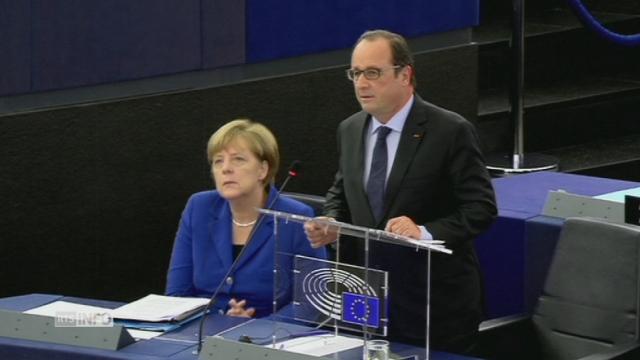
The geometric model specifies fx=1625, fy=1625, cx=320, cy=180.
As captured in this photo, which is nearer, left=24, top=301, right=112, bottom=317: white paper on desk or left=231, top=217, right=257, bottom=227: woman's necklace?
left=24, top=301, right=112, bottom=317: white paper on desk

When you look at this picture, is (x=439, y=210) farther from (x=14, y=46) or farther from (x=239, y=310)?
(x=14, y=46)

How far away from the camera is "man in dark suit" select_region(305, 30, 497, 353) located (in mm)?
5129

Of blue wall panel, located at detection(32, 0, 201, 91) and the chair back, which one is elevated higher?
blue wall panel, located at detection(32, 0, 201, 91)

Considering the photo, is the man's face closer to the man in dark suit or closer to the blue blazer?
the man in dark suit

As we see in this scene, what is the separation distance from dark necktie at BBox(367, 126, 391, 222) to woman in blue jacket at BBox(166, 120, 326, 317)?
235mm

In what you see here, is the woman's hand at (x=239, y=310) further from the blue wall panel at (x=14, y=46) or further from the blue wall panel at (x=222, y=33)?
the blue wall panel at (x=222, y=33)

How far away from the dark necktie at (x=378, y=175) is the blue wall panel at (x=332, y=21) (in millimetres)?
2177

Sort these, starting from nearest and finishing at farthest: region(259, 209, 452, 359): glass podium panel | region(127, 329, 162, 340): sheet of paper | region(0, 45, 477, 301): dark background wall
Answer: region(259, 209, 452, 359): glass podium panel → region(127, 329, 162, 340): sheet of paper → region(0, 45, 477, 301): dark background wall

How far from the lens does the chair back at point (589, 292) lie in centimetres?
542

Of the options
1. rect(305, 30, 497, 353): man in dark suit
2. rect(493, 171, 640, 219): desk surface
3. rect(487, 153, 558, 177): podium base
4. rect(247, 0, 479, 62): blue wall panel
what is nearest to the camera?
rect(305, 30, 497, 353): man in dark suit

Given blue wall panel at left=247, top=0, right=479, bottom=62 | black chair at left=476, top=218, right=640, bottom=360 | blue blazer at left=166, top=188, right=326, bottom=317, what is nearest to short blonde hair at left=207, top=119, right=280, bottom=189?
blue blazer at left=166, top=188, right=326, bottom=317

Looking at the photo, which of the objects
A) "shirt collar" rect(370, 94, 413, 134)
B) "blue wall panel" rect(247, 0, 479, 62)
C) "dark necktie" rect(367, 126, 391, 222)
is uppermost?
"blue wall panel" rect(247, 0, 479, 62)

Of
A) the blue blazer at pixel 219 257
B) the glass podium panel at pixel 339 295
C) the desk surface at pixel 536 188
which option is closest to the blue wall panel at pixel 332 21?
the desk surface at pixel 536 188

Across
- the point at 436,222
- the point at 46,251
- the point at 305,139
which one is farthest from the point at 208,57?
the point at 436,222
